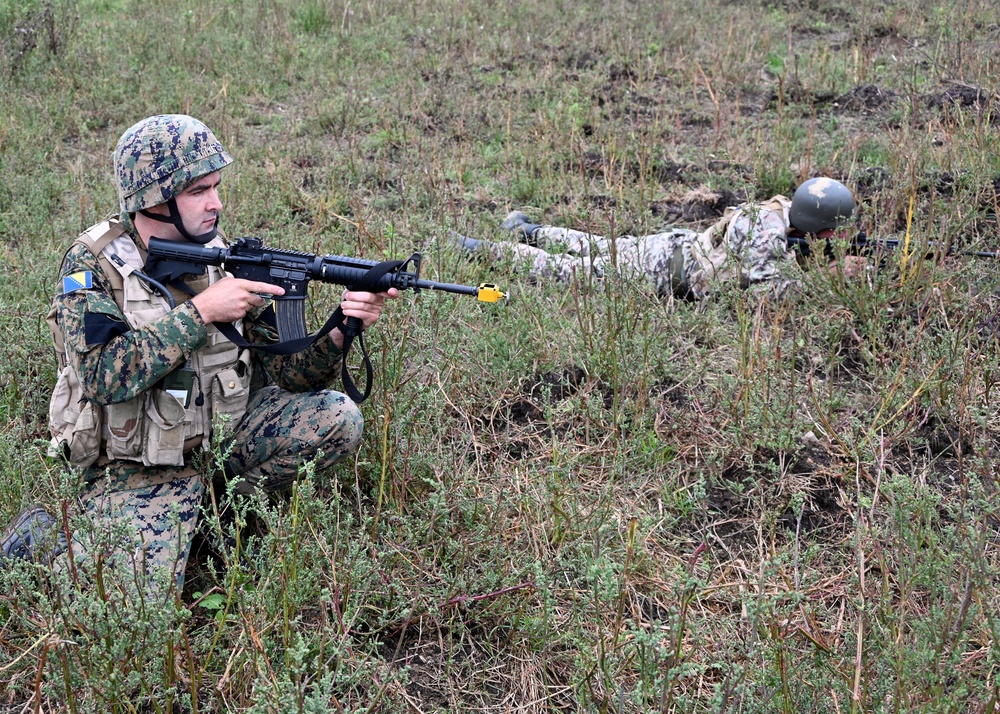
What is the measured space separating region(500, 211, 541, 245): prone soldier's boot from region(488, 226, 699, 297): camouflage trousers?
13 cm

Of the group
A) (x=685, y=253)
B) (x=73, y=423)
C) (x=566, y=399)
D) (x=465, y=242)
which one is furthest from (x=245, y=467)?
(x=685, y=253)

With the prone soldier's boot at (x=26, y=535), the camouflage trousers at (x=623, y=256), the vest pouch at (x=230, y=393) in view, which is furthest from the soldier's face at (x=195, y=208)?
the camouflage trousers at (x=623, y=256)

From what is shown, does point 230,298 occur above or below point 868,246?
above


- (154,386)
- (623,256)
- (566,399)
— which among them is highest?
Answer: (154,386)

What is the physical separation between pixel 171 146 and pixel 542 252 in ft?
7.97

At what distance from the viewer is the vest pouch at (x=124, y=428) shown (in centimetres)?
292

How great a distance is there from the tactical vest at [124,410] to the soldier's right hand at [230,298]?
0.30 ft

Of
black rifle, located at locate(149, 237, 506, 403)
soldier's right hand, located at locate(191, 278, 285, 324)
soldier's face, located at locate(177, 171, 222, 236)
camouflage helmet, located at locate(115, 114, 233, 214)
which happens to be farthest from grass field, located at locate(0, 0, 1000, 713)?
camouflage helmet, located at locate(115, 114, 233, 214)

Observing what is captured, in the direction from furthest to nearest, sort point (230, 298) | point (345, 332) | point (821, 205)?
point (821, 205) → point (345, 332) → point (230, 298)

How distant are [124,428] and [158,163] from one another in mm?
847

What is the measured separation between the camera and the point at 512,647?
Answer: 2.78 m

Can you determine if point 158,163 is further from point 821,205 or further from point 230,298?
point 821,205

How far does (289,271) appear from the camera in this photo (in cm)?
302

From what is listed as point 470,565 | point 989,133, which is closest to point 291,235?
point 470,565
